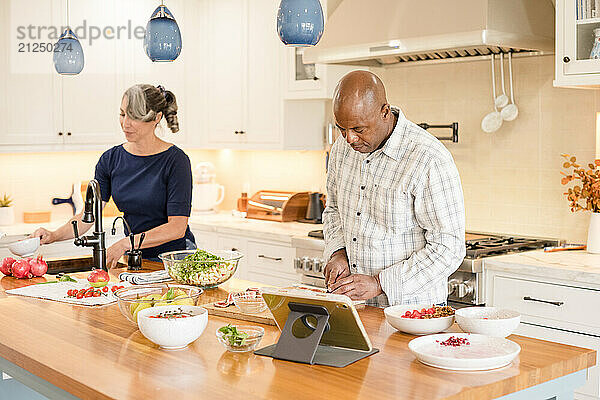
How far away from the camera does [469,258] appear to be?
3.64 meters

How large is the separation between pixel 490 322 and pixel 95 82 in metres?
3.92

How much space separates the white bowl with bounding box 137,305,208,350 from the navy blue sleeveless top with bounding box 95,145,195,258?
1.48 meters

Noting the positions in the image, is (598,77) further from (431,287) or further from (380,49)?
(431,287)

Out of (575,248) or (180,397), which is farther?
(575,248)

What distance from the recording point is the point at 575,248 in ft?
12.5

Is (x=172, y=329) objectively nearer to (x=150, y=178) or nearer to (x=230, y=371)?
(x=230, y=371)

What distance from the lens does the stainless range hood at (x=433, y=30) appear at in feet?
12.3

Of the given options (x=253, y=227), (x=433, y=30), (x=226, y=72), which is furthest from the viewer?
(x=226, y=72)

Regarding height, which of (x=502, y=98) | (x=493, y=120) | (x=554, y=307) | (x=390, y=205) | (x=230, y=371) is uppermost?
(x=502, y=98)

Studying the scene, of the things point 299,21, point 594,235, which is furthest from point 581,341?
point 299,21

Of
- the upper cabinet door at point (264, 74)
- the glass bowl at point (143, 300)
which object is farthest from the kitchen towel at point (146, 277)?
the upper cabinet door at point (264, 74)

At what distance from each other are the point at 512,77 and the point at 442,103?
47 centimetres

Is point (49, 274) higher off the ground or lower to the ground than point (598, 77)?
lower

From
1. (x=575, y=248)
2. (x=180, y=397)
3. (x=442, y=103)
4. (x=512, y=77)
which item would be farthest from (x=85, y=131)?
(x=180, y=397)
